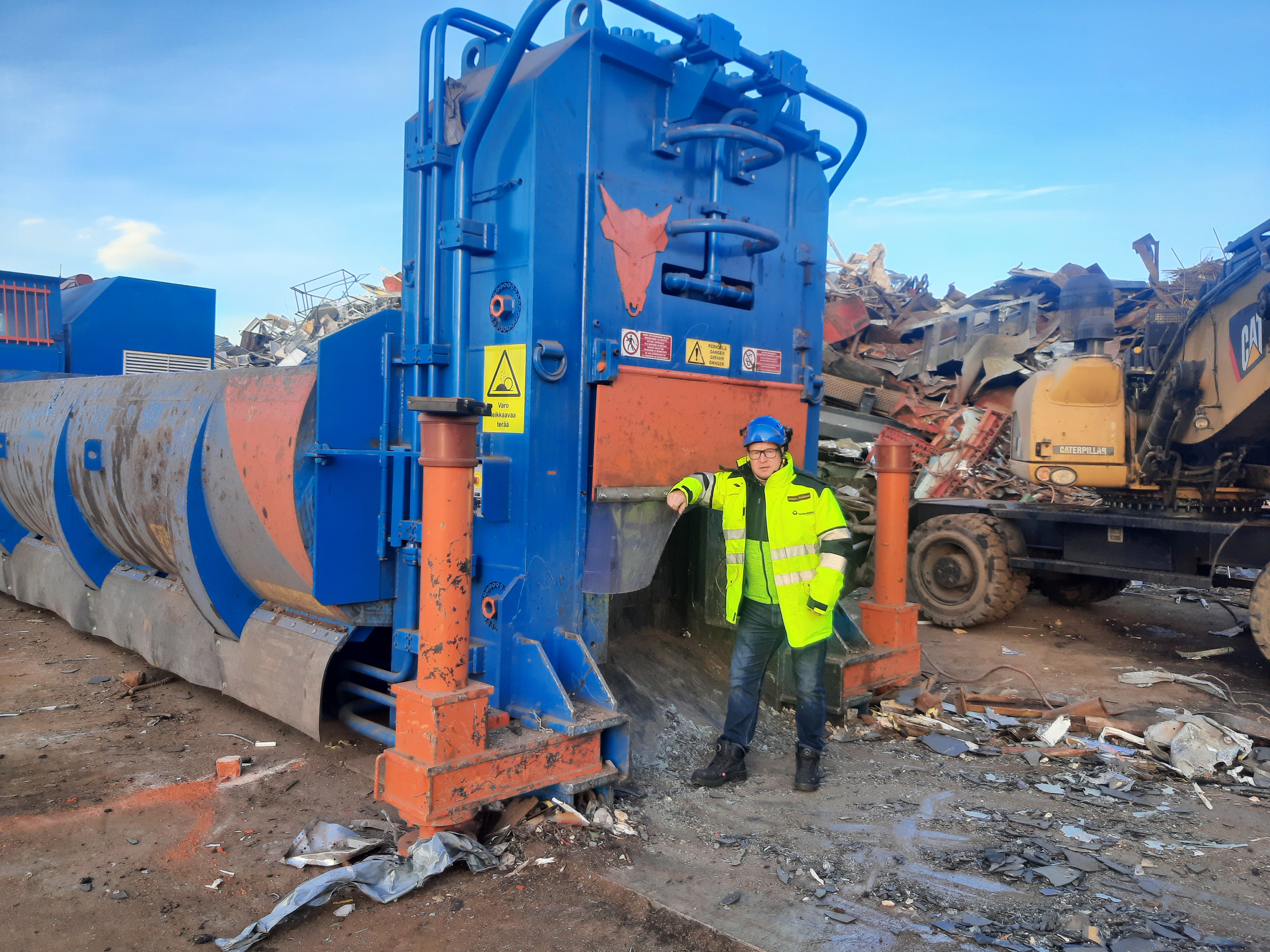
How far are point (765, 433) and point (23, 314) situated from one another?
7.13m

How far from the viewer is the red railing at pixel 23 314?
7.82 m

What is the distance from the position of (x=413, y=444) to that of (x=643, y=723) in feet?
5.63

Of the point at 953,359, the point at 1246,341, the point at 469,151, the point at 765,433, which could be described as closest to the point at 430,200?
the point at 469,151

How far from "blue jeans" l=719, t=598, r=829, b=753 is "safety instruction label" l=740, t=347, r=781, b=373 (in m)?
1.29

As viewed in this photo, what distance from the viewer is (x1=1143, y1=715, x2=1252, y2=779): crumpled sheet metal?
4.33 metres

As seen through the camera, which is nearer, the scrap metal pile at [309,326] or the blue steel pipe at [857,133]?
the blue steel pipe at [857,133]

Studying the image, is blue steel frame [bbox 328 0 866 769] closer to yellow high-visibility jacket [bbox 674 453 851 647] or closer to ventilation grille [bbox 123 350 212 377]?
yellow high-visibility jacket [bbox 674 453 851 647]

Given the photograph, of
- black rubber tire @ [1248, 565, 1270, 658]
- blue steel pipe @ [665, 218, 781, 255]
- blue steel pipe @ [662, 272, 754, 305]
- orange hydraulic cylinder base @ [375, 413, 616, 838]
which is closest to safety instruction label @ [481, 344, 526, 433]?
orange hydraulic cylinder base @ [375, 413, 616, 838]

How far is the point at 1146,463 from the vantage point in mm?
6930

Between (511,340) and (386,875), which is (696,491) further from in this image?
(386,875)

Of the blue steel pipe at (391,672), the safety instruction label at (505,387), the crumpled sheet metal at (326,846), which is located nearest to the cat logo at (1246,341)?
the safety instruction label at (505,387)

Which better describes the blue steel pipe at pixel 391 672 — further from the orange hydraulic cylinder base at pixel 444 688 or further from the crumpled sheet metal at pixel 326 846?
the orange hydraulic cylinder base at pixel 444 688

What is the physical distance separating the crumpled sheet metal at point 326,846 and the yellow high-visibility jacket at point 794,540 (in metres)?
1.85

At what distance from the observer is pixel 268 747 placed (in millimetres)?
4637
